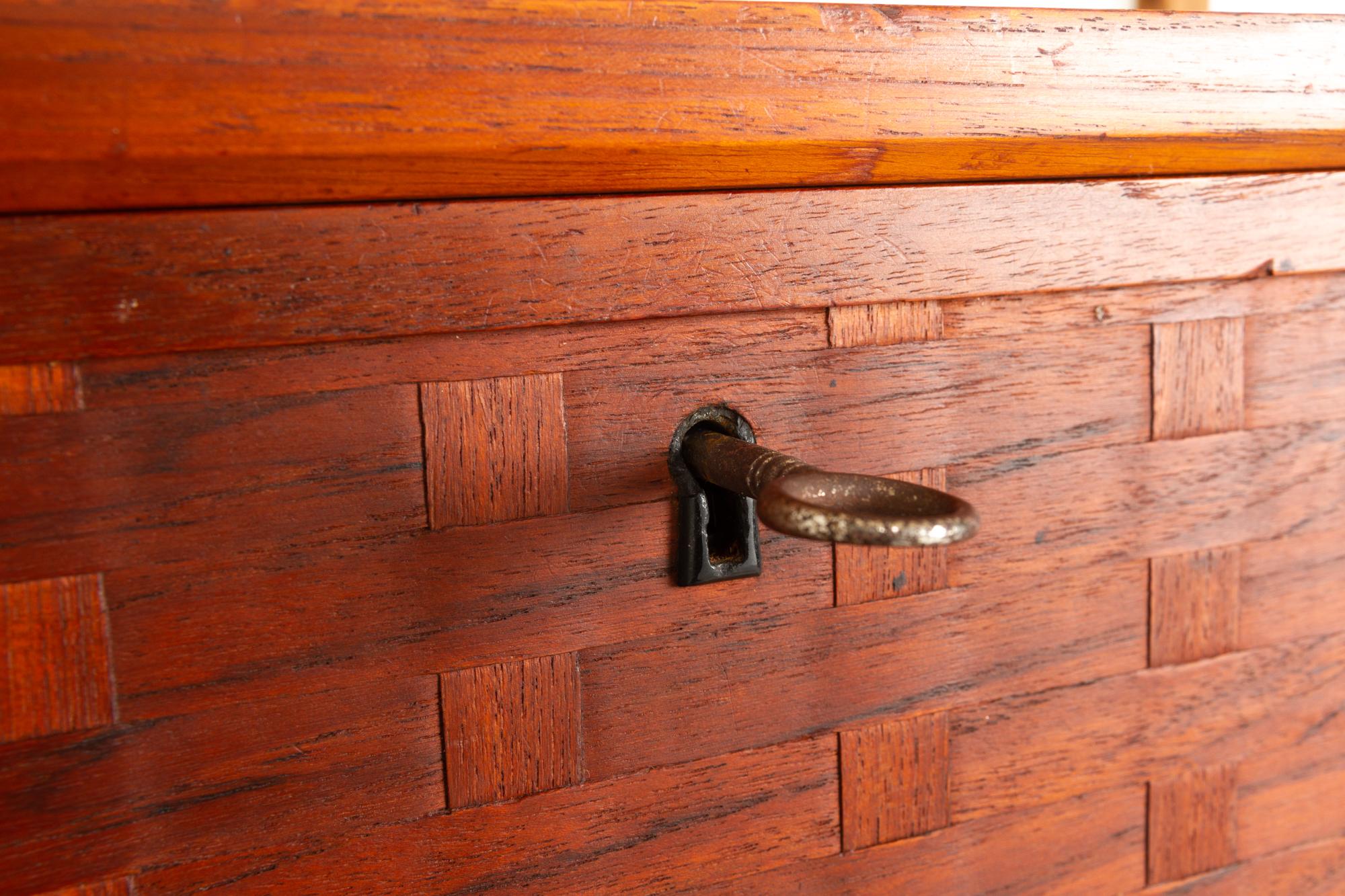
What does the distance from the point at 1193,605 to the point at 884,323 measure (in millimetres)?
230

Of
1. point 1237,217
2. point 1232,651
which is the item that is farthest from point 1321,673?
point 1237,217

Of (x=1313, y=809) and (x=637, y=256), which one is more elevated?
(x=637, y=256)

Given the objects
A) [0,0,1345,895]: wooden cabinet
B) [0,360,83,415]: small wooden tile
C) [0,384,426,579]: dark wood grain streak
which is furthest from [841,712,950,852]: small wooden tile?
[0,360,83,415]: small wooden tile

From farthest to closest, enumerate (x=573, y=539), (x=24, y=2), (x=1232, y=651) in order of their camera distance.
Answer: (x=1232, y=651), (x=573, y=539), (x=24, y=2)

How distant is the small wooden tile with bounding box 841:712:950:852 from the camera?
502mm

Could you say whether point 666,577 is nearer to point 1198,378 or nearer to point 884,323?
point 884,323

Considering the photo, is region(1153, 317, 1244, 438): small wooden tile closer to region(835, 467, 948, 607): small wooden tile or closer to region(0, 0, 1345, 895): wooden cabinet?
region(0, 0, 1345, 895): wooden cabinet

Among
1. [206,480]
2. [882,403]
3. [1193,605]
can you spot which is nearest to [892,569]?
[882,403]

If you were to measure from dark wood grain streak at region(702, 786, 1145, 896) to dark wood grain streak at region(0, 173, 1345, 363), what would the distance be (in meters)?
0.25

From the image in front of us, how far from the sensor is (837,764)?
500mm

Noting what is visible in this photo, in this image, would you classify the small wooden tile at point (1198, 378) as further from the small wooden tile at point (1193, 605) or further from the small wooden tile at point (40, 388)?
the small wooden tile at point (40, 388)

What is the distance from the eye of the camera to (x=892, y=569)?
0.50 metres

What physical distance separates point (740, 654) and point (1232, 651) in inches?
10.8

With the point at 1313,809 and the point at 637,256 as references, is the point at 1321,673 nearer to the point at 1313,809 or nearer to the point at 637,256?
the point at 1313,809
